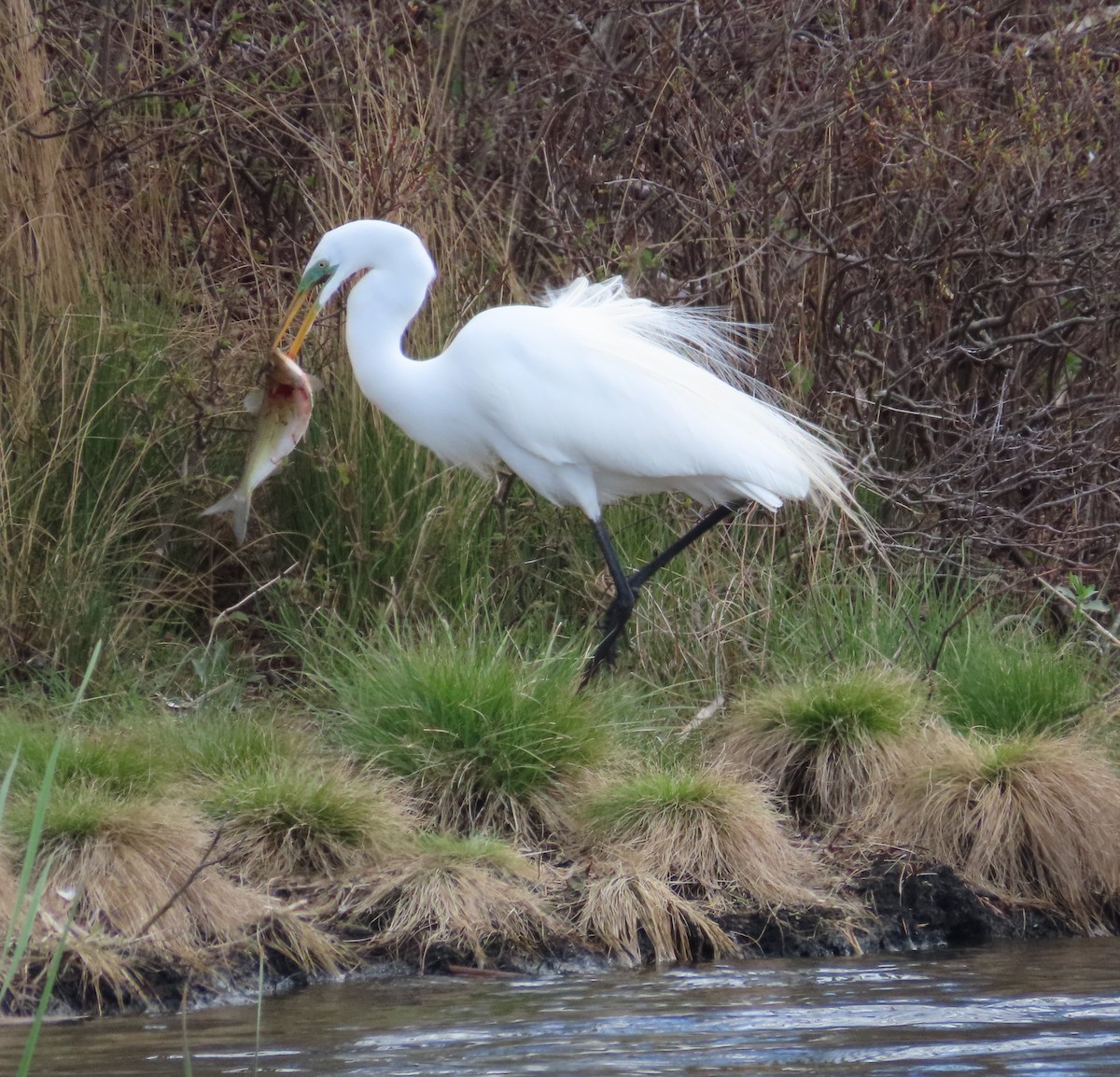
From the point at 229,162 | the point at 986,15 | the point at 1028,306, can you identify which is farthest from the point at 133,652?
the point at 986,15

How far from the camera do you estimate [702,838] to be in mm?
4008

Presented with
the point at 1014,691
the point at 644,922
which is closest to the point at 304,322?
the point at 644,922

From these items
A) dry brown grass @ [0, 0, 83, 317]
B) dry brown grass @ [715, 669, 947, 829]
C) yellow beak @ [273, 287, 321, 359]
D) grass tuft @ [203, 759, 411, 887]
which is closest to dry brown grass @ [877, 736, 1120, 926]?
dry brown grass @ [715, 669, 947, 829]

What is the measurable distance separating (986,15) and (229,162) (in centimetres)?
305

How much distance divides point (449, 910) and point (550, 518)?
2331 millimetres

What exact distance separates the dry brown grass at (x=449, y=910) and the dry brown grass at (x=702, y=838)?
0.96 ft

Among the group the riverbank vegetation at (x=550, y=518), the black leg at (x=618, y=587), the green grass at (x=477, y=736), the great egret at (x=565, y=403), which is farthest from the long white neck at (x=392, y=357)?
the green grass at (x=477, y=736)

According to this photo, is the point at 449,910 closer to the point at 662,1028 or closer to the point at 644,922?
Result: the point at 644,922

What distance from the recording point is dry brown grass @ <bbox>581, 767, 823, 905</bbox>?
156 inches

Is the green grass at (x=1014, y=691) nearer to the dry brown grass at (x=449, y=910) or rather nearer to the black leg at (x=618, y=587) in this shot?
the black leg at (x=618, y=587)

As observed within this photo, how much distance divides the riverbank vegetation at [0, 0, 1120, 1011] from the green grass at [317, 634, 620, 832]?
0.01 metres

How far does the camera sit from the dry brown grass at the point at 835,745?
4.44 meters

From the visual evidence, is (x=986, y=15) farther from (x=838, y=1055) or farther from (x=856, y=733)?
(x=838, y=1055)

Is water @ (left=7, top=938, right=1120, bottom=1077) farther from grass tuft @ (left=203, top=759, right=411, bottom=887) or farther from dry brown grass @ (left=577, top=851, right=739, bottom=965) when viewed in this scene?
grass tuft @ (left=203, top=759, right=411, bottom=887)
